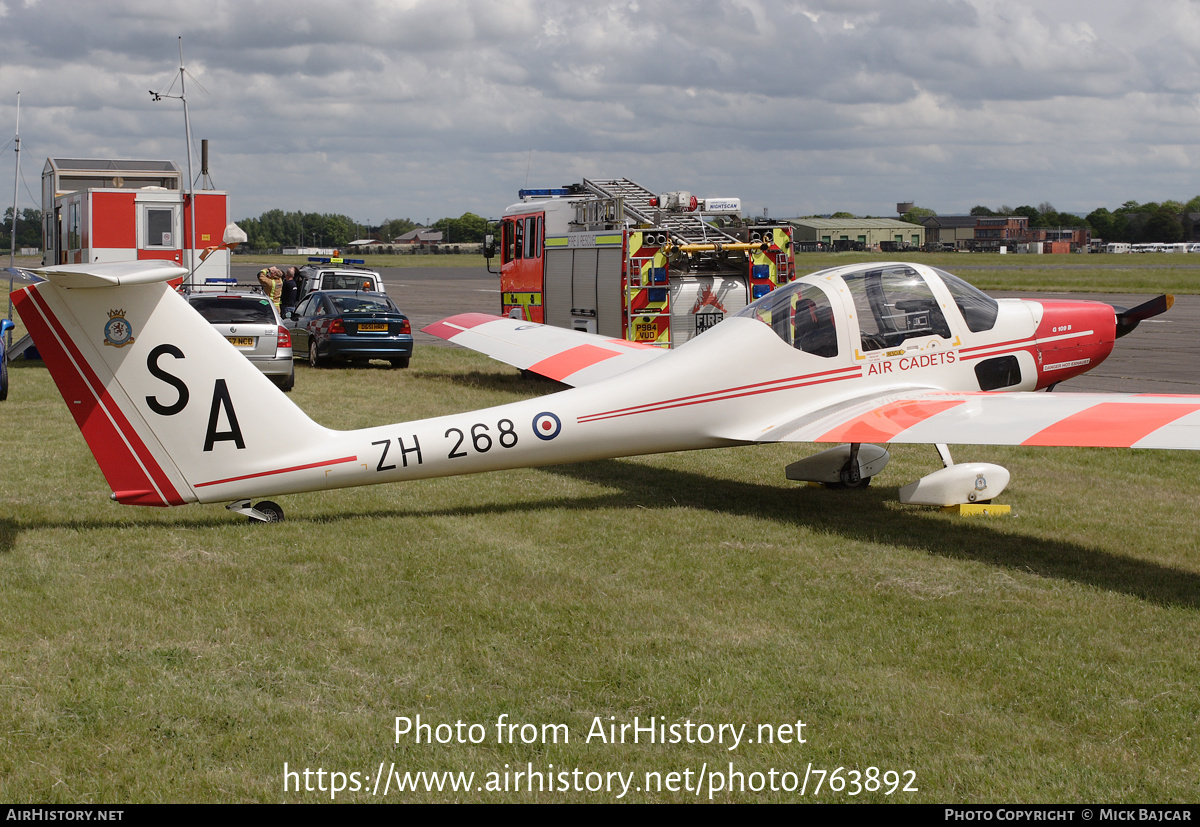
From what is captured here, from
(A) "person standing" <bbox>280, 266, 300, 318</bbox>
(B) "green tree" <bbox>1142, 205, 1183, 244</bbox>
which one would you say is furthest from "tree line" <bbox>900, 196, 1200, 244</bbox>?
(A) "person standing" <bbox>280, 266, 300, 318</bbox>

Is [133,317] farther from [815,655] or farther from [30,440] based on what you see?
[30,440]

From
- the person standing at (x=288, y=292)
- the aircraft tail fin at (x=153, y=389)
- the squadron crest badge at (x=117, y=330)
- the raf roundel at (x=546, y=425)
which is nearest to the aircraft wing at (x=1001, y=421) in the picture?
the raf roundel at (x=546, y=425)

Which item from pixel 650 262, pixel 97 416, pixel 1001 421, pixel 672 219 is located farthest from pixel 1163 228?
pixel 97 416

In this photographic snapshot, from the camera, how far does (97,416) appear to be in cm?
738

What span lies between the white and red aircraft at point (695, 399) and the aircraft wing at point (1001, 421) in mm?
22

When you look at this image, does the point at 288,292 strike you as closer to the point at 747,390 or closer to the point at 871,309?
the point at 747,390

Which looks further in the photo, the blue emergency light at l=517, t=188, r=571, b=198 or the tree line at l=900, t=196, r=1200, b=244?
the tree line at l=900, t=196, r=1200, b=244

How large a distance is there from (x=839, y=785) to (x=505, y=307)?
56.0 feet

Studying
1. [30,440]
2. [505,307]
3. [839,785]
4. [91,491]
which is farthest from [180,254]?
[839,785]

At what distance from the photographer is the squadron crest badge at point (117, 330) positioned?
727cm

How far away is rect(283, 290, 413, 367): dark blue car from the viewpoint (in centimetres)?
2105

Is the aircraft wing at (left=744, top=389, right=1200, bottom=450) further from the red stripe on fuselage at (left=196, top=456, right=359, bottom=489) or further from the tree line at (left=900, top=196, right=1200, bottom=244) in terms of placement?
the tree line at (left=900, top=196, right=1200, bottom=244)

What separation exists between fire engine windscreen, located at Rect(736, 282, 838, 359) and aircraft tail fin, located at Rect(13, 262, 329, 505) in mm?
4237

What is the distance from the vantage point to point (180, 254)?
81.6ft
